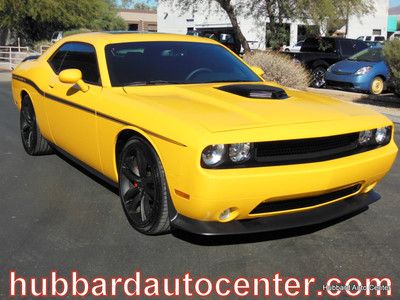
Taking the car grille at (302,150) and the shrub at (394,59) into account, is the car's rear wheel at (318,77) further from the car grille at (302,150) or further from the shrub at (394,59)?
the car grille at (302,150)

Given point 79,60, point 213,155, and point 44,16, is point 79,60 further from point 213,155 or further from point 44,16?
point 44,16

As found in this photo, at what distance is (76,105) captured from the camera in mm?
4684

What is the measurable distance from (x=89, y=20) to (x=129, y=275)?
34.9 metres

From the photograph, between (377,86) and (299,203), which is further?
(377,86)

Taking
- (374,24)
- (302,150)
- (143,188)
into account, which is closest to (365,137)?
(302,150)

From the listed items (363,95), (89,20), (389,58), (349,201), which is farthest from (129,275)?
(89,20)

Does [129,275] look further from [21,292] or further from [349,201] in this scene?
[349,201]

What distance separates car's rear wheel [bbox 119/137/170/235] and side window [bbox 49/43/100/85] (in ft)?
3.08

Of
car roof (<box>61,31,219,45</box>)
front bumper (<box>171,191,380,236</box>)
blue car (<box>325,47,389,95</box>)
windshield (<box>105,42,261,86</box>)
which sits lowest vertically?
front bumper (<box>171,191,380,236</box>)

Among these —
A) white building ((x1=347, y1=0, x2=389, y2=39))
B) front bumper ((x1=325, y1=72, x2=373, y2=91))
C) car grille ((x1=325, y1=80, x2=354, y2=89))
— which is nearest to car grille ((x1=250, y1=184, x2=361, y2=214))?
front bumper ((x1=325, y1=72, x2=373, y2=91))

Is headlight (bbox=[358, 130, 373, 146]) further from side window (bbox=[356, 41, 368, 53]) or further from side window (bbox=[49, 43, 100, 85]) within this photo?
side window (bbox=[356, 41, 368, 53])

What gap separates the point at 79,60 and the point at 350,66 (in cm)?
995

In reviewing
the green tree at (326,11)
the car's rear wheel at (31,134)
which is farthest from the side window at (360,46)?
the car's rear wheel at (31,134)

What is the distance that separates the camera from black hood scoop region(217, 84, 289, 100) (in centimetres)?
410
